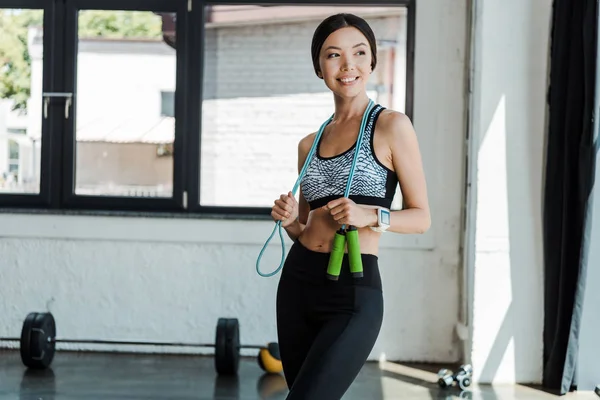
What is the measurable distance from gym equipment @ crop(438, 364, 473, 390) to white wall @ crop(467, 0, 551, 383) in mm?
161

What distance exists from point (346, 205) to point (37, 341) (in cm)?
329

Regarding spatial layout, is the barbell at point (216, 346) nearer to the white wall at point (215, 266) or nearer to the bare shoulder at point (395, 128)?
the white wall at point (215, 266)

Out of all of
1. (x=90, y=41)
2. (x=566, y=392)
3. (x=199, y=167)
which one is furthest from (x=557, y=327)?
(x=90, y=41)

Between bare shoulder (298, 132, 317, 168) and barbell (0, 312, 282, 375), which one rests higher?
bare shoulder (298, 132, 317, 168)

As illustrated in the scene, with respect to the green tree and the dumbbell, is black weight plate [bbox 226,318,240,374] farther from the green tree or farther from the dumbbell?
the green tree

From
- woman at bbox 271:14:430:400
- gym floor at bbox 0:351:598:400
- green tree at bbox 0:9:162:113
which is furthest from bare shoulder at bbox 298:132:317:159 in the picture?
green tree at bbox 0:9:162:113

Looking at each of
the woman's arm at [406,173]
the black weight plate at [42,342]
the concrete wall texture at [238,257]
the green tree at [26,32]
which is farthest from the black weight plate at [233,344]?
the woman's arm at [406,173]

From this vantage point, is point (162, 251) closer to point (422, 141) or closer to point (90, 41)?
point (90, 41)

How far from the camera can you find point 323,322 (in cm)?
225

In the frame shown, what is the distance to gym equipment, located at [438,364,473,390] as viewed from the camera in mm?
4777

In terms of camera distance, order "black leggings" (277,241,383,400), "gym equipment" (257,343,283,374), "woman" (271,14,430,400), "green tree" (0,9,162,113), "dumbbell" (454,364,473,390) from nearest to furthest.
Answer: "black leggings" (277,241,383,400) < "woman" (271,14,430,400) < "dumbbell" (454,364,473,390) < "gym equipment" (257,343,283,374) < "green tree" (0,9,162,113)

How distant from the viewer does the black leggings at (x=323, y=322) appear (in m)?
2.09

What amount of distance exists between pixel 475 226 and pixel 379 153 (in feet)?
9.29

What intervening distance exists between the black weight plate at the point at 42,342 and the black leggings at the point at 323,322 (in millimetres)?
2997
